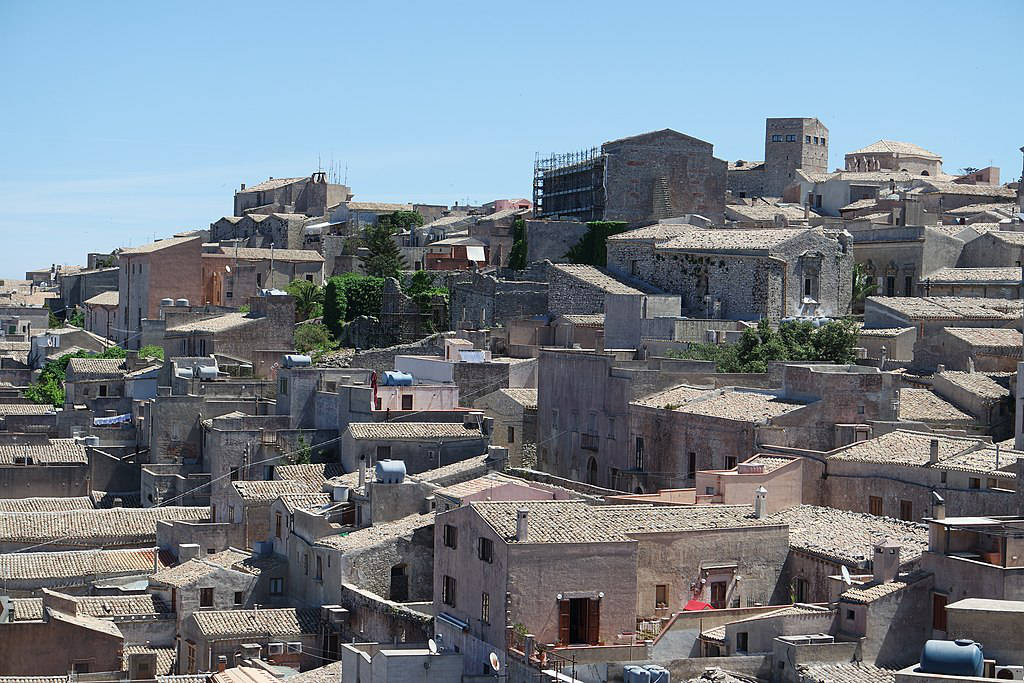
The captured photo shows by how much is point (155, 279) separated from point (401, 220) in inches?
563

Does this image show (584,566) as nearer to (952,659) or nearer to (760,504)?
(760,504)

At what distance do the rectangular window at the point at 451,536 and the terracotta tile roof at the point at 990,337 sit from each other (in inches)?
594

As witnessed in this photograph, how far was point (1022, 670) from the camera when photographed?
800 inches

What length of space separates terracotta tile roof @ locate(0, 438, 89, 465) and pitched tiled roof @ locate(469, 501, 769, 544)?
17.4 m

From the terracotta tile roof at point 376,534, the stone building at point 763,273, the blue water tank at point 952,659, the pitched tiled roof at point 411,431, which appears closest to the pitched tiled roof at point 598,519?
the terracotta tile roof at point 376,534

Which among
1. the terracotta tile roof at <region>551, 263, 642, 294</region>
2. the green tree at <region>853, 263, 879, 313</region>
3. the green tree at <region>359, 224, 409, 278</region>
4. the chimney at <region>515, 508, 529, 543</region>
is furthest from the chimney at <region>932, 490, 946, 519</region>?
the green tree at <region>359, 224, 409, 278</region>

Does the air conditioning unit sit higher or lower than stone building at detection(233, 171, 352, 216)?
lower

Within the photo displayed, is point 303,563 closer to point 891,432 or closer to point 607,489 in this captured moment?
point 607,489

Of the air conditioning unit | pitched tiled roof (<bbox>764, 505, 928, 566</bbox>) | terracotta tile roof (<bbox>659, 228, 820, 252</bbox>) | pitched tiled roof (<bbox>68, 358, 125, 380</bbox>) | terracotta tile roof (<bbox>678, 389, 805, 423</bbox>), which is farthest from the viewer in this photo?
pitched tiled roof (<bbox>68, 358, 125, 380</bbox>)

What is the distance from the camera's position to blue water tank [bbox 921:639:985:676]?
19625 millimetres

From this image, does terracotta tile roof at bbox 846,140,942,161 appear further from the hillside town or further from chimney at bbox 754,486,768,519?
chimney at bbox 754,486,768,519

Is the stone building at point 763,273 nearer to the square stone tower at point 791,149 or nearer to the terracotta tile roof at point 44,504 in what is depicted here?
the terracotta tile roof at point 44,504

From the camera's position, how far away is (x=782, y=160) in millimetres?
77250

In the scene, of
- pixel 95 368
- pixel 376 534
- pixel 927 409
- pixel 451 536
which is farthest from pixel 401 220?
pixel 451 536
